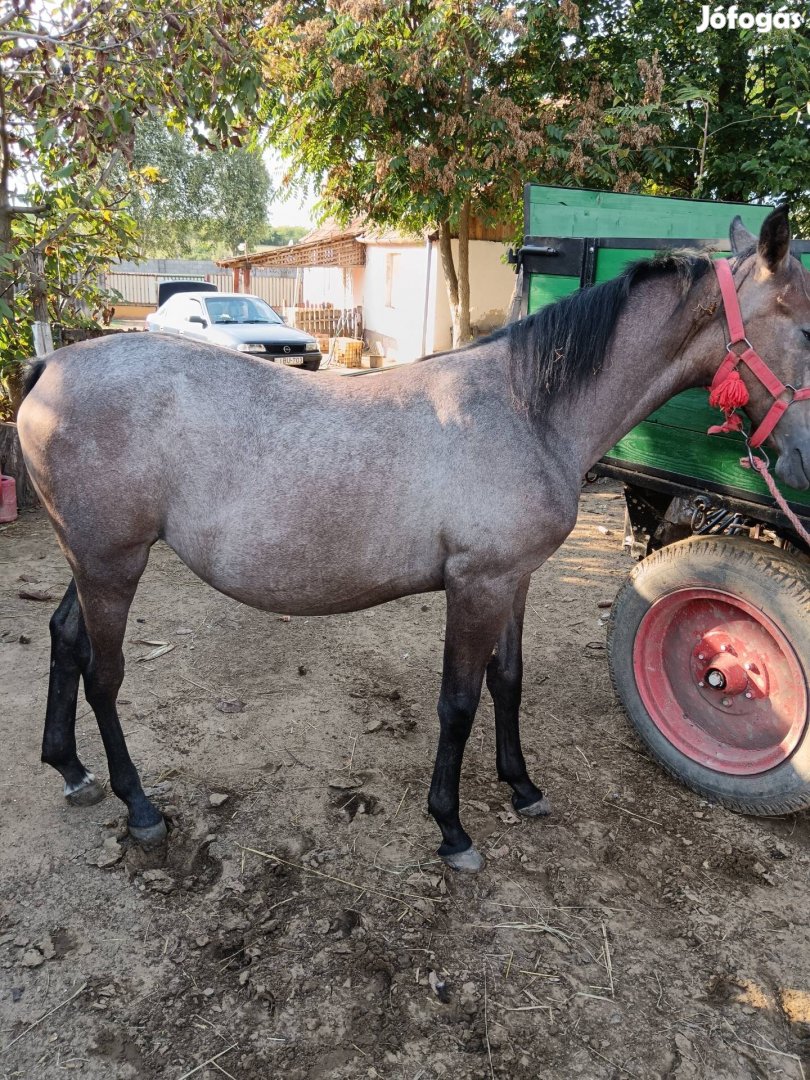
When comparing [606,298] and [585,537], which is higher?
[606,298]

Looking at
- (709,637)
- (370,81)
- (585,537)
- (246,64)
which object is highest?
(370,81)

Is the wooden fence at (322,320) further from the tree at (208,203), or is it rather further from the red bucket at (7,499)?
the red bucket at (7,499)

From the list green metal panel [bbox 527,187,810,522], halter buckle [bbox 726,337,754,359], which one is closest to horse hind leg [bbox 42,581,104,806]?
green metal panel [bbox 527,187,810,522]

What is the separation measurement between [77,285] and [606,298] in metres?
7.15

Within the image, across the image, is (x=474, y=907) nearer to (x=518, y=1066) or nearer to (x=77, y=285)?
(x=518, y=1066)

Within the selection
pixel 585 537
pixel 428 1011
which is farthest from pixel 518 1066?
pixel 585 537

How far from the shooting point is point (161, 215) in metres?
32.5

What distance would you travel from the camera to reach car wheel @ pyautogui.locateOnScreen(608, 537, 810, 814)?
269 cm

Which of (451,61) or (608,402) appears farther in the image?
(451,61)

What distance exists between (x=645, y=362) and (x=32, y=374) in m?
2.13

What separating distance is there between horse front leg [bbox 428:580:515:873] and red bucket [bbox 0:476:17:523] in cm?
505

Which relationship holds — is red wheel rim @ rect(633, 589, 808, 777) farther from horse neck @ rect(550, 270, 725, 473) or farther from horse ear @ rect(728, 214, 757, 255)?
horse ear @ rect(728, 214, 757, 255)

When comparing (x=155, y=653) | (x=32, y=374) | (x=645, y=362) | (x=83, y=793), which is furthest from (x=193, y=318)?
(x=645, y=362)

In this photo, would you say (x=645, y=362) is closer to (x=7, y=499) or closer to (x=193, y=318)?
(x=7, y=499)
